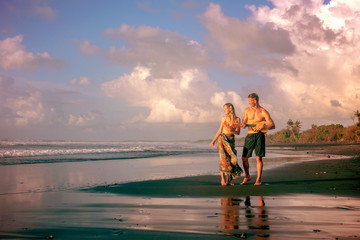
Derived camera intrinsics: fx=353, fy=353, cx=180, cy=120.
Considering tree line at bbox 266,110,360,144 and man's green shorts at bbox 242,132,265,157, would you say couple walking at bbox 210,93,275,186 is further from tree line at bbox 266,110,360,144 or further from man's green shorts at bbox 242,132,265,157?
tree line at bbox 266,110,360,144

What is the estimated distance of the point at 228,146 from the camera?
9.34m

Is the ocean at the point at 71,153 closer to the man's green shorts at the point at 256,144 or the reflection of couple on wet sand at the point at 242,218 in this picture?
the man's green shorts at the point at 256,144

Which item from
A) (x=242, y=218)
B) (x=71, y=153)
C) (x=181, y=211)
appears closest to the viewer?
(x=242, y=218)

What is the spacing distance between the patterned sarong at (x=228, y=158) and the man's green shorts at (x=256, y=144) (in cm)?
38

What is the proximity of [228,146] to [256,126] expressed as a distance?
0.90 m

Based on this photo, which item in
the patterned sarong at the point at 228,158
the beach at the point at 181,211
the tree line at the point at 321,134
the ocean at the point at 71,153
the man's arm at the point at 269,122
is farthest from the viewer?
the tree line at the point at 321,134

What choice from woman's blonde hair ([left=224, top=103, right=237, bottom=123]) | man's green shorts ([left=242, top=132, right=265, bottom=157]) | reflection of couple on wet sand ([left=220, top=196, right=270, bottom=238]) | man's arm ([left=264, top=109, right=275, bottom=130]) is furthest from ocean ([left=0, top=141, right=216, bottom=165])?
reflection of couple on wet sand ([left=220, top=196, right=270, bottom=238])

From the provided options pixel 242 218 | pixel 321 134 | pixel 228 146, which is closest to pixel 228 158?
pixel 228 146

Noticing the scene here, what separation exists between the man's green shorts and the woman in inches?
13.5

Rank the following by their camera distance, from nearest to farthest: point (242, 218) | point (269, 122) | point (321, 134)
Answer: point (242, 218) → point (269, 122) → point (321, 134)

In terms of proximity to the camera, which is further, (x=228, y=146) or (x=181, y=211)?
(x=228, y=146)

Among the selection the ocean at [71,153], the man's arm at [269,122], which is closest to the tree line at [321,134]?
the ocean at [71,153]

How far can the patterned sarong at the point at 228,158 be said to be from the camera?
30.3ft

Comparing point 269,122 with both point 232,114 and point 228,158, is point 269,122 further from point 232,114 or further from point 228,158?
point 228,158
